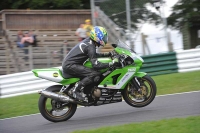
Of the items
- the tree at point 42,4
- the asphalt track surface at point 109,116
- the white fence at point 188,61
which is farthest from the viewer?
the tree at point 42,4

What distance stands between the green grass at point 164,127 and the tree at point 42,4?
18.9 metres

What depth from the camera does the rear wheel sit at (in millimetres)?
8555

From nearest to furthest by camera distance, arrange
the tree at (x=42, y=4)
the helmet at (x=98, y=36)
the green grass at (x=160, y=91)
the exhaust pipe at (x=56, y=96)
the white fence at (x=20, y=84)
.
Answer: the exhaust pipe at (x=56, y=96) → the helmet at (x=98, y=36) → the green grass at (x=160, y=91) → the white fence at (x=20, y=84) → the tree at (x=42, y=4)

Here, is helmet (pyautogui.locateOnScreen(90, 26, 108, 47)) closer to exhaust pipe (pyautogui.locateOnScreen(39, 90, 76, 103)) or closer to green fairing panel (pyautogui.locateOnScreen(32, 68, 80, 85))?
green fairing panel (pyautogui.locateOnScreen(32, 68, 80, 85))

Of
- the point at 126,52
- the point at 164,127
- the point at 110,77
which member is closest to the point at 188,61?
the point at 126,52

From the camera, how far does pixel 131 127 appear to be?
6891mm

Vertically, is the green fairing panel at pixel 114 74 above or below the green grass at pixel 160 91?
above

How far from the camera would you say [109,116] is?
341 inches

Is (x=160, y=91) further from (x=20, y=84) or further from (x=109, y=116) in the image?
(x=20, y=84)

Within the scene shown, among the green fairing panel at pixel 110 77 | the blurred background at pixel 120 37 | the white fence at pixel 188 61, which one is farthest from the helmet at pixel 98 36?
the white fence at pixel 188 61

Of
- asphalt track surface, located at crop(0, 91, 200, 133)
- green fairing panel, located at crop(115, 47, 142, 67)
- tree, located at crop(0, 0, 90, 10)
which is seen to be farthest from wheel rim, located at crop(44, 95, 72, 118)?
tree, located at crop(0, 0, 90, 10)

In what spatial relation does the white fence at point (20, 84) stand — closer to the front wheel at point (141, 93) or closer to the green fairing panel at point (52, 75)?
the green fairing panel at point (52, 75)

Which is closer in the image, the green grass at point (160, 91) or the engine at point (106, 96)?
the engine at point (106, 96)

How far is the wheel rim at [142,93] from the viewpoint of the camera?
8695 millimetres
